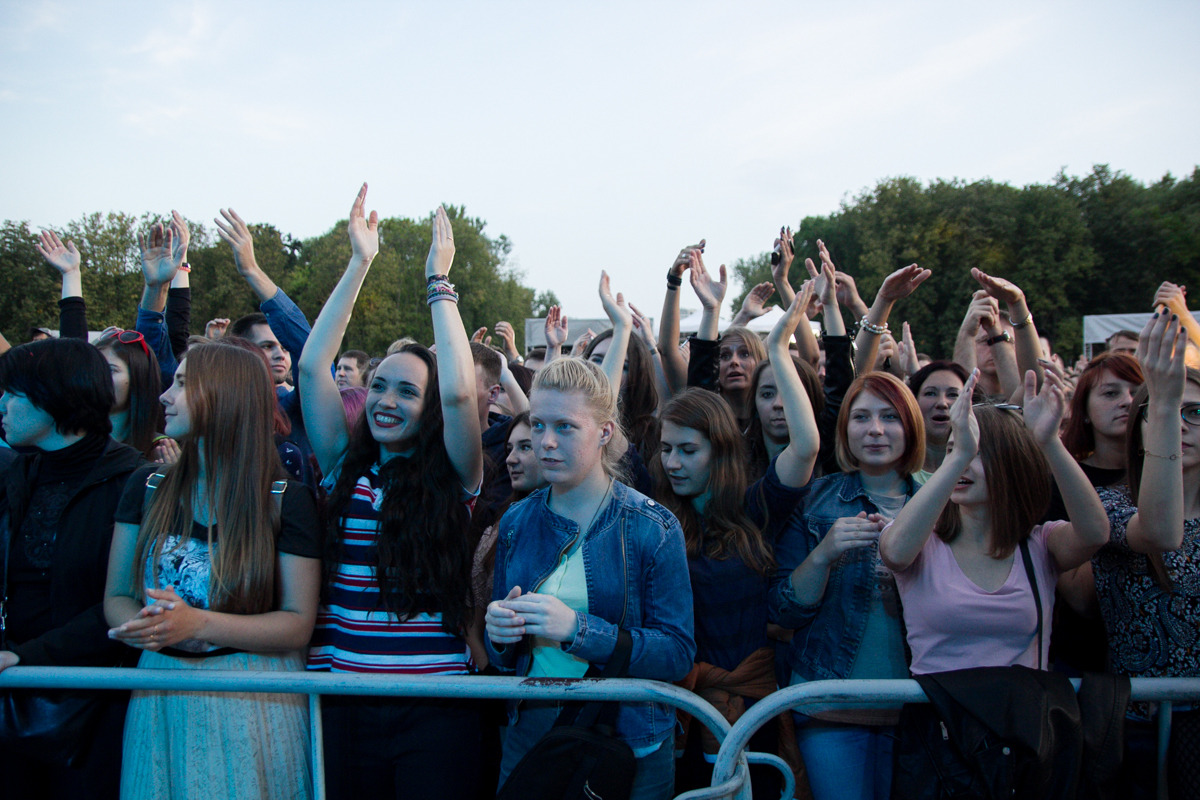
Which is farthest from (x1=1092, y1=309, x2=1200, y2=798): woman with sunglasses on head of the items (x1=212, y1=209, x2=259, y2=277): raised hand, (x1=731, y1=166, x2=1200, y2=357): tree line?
(x1=731, y1=166, x2=1200, y2=357): tree line

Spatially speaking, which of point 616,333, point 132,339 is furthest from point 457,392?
point 132,339

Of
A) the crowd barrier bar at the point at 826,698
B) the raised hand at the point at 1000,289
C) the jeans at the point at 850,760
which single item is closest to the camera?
the crowd barrier bar at the point at 826,698

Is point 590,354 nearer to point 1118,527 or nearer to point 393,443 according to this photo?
point 393,443

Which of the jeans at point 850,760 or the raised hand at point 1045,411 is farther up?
the raised hand at point 1045,411

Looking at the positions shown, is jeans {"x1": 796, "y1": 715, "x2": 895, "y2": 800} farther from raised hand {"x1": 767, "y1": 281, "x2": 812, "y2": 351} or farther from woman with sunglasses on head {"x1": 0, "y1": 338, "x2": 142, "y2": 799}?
woman with sunglasses on head {"x1": 0, "y1": 338, "x2": 142, "y2": 799}

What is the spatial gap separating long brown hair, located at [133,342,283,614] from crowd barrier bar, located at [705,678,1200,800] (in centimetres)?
148

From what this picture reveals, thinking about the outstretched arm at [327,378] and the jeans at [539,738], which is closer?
the jeans at [539,738]

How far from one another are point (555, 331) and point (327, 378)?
2245 mm

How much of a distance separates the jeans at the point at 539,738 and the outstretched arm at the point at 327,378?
981 millimetres

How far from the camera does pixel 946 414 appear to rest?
368cm

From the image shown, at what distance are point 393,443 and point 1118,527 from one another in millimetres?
2491

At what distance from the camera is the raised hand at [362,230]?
2.87m

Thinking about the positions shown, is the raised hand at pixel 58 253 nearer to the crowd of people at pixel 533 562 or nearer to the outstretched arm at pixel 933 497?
the crowd of people at pixel 533 562

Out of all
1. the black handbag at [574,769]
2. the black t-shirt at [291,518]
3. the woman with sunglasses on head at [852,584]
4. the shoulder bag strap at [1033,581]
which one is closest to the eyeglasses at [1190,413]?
the shoulder bag strap at [1033,581]
